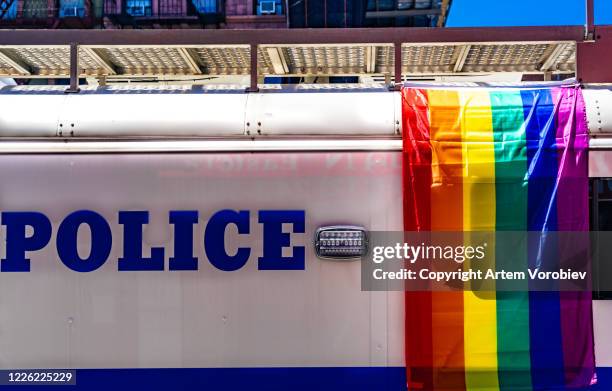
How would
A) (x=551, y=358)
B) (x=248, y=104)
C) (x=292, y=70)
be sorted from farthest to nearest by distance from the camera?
1. (x=292, y=70)
2. (x=248, y=104)
3. (x=551, y=358)

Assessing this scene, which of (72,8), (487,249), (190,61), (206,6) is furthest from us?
(206,6)

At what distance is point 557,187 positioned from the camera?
114 inches

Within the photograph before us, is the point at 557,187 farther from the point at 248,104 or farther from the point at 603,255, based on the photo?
the point at 248,104

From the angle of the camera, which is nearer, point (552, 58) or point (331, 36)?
point (331, 36)

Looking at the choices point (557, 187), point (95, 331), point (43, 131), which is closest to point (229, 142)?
point (43, 131)

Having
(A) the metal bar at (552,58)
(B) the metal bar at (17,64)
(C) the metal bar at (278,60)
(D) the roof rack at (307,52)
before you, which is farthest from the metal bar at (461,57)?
(B) the metal bar at (17,64)

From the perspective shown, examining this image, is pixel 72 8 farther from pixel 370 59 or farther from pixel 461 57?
pixel 461 57

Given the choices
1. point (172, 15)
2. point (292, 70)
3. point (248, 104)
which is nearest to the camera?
point (248, 104)

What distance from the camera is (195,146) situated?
9.79ft

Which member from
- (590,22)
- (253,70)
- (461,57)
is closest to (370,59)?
(461,57)

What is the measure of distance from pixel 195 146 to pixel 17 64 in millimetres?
1505

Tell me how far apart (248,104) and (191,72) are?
0.89m

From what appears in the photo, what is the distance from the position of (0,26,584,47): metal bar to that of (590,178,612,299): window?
75cm

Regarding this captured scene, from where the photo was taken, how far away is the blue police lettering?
295cm
